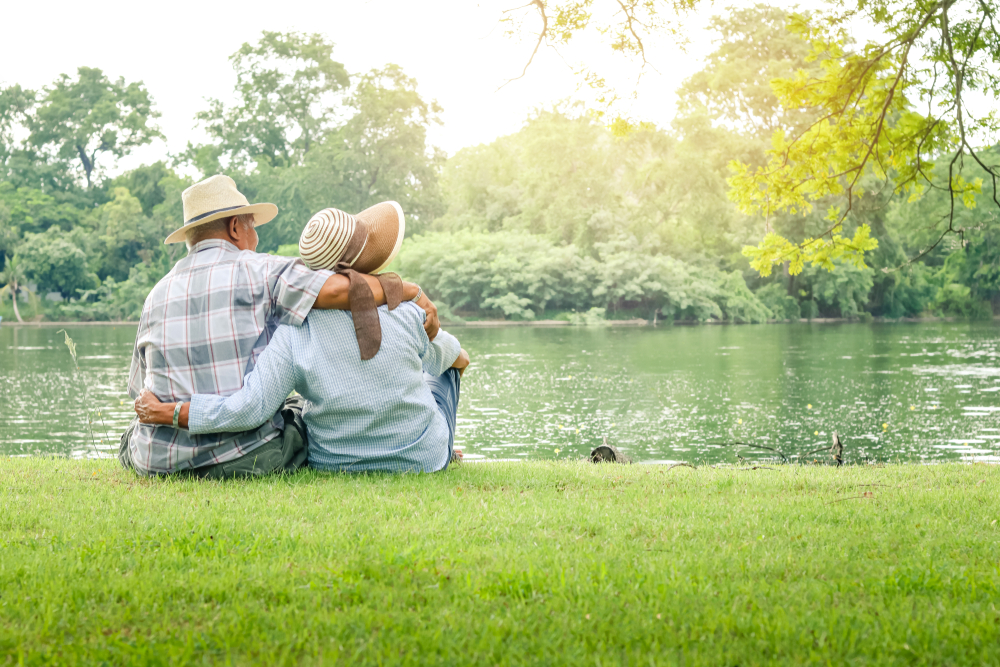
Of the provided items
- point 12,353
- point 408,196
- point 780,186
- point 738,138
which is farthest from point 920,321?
point 780,186

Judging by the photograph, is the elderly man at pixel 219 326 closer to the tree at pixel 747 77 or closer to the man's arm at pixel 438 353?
the man's arm at pixel 438 353

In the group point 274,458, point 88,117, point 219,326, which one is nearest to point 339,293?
point 219,326

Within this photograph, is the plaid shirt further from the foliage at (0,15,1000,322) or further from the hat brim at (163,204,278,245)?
the foliage at (0,15,1000,322)

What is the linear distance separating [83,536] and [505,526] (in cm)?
154

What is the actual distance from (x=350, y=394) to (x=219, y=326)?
69cm

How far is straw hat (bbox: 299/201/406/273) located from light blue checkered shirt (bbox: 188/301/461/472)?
0.25m

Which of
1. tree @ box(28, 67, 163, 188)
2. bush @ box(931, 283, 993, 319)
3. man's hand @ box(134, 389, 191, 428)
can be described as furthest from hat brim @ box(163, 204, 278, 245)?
tree @ box(28, 67, 163, 188)

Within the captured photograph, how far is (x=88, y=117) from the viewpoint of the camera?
59969 mm

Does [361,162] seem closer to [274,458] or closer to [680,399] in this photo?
[680,399]

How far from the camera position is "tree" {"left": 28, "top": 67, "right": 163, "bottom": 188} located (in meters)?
60.1

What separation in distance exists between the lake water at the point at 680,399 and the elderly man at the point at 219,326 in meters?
5.85

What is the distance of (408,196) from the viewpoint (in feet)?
190

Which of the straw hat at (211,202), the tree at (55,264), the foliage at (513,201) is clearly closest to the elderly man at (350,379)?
the straw hat at (211,202)

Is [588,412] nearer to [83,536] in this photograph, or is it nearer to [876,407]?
[876,407]
